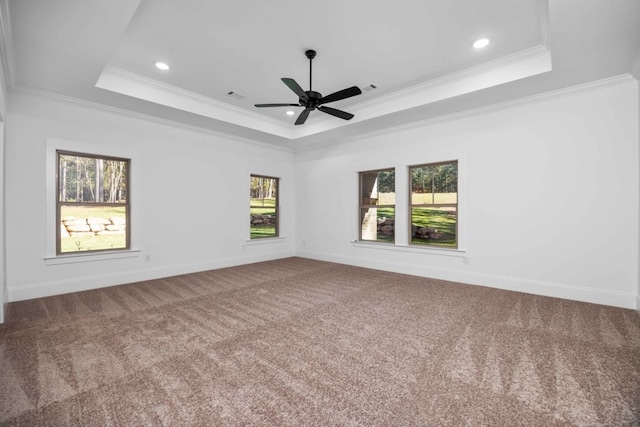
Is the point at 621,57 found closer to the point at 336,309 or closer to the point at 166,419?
the point at 336,309

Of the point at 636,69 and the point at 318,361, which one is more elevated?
the point at 636,69

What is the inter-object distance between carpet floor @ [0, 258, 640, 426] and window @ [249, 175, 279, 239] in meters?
→ 2.89

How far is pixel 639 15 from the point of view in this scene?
2.38 m

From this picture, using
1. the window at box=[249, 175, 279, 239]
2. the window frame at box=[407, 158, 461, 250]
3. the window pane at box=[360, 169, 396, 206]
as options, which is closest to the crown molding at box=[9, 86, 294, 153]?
the window at box=[249, 175, 279, 239]

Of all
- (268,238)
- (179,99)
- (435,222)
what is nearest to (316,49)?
(179,99)

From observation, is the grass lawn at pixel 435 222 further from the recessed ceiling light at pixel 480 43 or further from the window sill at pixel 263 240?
the window sill at pixel 263 240

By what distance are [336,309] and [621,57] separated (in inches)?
164

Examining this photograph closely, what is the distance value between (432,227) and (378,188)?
1327 millimetres

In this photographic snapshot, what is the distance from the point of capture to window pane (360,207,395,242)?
5910 mm

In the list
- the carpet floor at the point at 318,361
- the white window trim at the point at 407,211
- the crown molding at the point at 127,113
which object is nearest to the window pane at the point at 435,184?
the white window trim at the point at 407,211

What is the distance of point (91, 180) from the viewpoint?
4422mm

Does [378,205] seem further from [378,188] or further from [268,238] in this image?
[268,238]

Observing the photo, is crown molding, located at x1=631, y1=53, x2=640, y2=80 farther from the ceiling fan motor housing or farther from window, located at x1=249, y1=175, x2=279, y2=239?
window, located at x1=249, y1=175, x2=279, y2=239

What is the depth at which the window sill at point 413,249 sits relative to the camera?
475 cm
